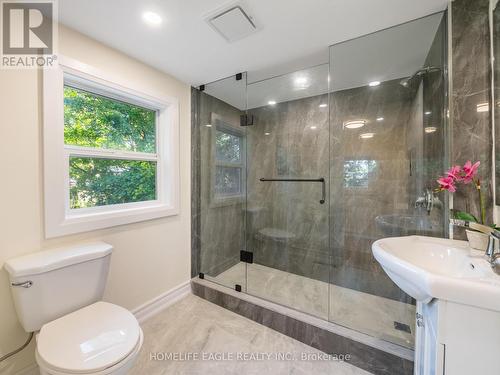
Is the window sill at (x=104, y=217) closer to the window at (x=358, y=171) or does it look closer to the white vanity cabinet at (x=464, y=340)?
the window at (x=358, y=171)

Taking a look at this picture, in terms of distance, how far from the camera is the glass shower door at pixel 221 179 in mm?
2363

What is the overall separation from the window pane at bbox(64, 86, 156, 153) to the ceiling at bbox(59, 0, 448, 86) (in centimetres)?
43

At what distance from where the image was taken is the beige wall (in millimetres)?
1135

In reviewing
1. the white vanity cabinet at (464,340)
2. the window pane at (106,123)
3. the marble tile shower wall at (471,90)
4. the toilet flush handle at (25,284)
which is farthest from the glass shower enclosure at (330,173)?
the toilet flush handle at (25,284)

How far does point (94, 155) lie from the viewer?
5.17 ft

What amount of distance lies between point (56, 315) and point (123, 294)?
54 cm

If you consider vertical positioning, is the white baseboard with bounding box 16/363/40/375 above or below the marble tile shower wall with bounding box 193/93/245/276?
below

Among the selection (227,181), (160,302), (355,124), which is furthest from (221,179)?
(355,124)

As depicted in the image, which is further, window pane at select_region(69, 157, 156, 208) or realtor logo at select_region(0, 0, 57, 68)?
window pane at select_region(69, 157, 156, 208)

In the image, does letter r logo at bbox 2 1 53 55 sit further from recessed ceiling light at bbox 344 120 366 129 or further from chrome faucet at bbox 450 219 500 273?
chrome faucet at bbox 450 219 500 273

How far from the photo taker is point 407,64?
1.71 m

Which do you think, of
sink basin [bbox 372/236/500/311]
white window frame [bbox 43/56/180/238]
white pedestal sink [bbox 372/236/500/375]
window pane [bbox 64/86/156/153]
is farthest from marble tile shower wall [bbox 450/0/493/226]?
window pane [bbox 64/86/156/153]

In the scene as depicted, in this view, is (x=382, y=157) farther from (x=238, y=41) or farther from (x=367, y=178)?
(x=238, y=41)

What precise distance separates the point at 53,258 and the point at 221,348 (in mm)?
1233
